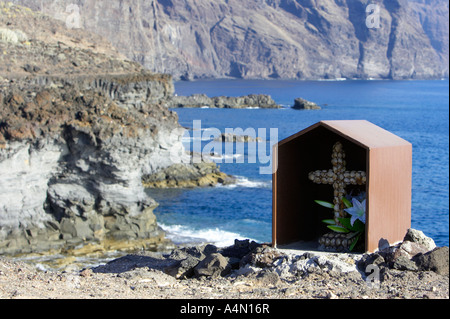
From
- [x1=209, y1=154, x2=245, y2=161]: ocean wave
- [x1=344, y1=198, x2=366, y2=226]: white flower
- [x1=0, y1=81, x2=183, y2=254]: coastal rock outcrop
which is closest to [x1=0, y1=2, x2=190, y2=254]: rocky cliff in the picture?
[x1=0, y1=81, x2=183, y2=254]: coastal rock outcrop

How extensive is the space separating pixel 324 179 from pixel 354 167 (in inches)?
28.6

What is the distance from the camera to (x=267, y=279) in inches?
370

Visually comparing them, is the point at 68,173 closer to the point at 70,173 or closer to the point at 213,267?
the point at 70,173

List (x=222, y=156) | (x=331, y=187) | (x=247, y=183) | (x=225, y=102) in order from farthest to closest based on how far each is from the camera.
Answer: (x=225, y=102) < (x=222, y=156) < (x=247, y=183) < (x=331, y=187)

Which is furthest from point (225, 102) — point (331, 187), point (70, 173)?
point (331, 187)

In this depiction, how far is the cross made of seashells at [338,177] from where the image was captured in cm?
1007

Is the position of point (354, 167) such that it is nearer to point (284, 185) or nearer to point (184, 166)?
point (284, 185)

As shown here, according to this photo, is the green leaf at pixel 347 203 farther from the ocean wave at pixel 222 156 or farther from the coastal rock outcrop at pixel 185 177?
the ocean wave at pixel 222 156

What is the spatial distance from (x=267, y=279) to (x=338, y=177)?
216 cm

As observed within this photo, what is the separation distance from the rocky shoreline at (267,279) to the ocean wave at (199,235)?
16676 millimetres

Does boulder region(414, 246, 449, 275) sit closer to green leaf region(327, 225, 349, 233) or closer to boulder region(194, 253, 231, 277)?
green leaf region(327, 225, 349, 233)

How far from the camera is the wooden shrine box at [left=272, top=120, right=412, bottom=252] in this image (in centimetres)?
964

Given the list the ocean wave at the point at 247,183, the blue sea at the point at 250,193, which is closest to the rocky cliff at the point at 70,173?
the blue sea at the point at 250,193

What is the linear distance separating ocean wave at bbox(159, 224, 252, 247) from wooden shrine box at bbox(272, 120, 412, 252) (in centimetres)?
1638
